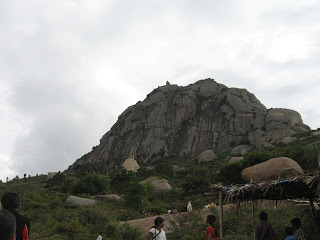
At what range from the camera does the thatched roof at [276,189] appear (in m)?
7.97

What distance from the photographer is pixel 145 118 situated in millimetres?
87562

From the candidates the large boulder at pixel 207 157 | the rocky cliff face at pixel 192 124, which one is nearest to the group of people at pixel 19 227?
the large boulder at pixel 207 157

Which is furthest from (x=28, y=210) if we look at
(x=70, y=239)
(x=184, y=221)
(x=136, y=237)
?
(x=184, y=221)

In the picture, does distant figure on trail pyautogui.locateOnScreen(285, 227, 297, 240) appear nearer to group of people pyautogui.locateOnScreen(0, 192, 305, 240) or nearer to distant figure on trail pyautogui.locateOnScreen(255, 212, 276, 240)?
group of people pyautogui.locateOnScreen(0, 192, 305, 240)

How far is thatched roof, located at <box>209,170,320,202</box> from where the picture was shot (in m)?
7.97

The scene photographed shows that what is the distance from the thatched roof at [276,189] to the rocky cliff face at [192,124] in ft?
181

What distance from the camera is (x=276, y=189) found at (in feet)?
29.3

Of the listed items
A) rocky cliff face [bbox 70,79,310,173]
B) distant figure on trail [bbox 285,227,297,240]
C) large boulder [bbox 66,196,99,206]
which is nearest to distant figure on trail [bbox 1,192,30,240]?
distant figure on trail [bbox 285,227,297,240]

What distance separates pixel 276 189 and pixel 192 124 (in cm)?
7164

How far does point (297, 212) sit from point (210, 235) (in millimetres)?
7777

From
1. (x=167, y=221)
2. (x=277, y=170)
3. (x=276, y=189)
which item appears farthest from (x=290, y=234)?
(x=277, y=170)

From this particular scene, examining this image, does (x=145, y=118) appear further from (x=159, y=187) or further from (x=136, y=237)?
(x=136, y=237)

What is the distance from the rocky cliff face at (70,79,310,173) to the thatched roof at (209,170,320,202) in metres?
55.3

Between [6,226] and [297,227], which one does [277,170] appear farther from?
Answer: [6,226]
